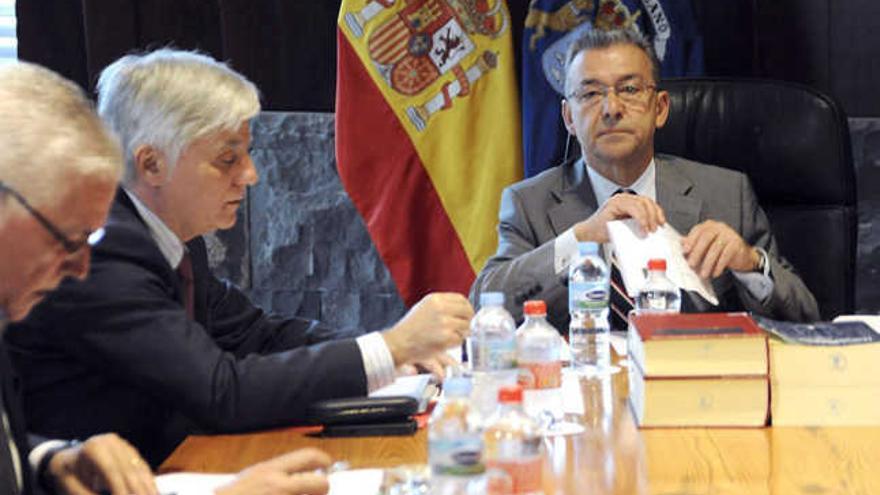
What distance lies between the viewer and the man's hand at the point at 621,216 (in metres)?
2.77

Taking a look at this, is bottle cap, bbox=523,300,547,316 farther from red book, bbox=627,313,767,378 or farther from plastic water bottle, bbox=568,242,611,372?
plastic water bottle, bbox=568,242,611,372

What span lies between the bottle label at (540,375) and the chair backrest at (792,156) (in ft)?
3.64

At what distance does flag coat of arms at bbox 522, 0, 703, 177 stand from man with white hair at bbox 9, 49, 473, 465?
156cm

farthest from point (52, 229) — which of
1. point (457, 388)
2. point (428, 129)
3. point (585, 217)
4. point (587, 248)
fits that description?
point (428, 129)

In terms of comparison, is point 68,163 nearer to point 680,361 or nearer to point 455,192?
point 680,361

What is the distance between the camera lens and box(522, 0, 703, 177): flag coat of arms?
382 centimetres

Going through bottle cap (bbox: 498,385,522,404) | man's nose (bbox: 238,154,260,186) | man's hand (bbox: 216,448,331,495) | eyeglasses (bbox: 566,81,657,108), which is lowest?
man's hand (bbox: 216,448,331,495)

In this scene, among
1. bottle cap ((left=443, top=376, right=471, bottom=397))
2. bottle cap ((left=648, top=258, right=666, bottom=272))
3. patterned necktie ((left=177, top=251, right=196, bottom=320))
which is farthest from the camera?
bottle cap ((left=648, top=258, right=666, bottom=272))

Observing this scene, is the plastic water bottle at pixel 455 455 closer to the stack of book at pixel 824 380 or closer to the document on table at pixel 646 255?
the stack of book at pixel 824 380

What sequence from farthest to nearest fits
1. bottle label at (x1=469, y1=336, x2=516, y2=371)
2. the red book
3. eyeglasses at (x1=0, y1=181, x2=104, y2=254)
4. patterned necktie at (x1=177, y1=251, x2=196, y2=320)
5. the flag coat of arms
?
1. the flag coat of arms
2. patterned necktie at (x1=177, y1=251, x2=196, y2=320)
3. bottle label at (x1=469, y1=336, x2=516, y2=371)
4. the red book
5. eyeglasses at (x1=0, y1=181, x2=104, y2=254)

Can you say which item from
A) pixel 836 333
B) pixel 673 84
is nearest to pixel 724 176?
pixel 673 84

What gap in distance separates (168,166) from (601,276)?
0.98 meters

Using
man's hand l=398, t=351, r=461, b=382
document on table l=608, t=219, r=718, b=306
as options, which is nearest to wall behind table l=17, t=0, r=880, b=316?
document on table l=608, t=219, r=718, b=306

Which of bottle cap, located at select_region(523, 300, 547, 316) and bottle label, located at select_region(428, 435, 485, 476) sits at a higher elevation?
bottle cap, located at select_region(523, 300, 547, 316)
